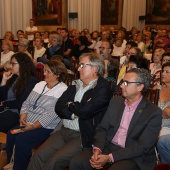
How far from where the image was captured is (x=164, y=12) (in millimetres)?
19062

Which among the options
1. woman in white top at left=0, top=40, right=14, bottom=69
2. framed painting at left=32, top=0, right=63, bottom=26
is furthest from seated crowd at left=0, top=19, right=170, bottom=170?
framed painting at left=32, top=0, right=63, bottom=26

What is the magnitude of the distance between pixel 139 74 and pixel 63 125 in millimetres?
1185

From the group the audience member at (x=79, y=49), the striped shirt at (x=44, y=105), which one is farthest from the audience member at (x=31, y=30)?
the striped shirt at (x=44, y=105)

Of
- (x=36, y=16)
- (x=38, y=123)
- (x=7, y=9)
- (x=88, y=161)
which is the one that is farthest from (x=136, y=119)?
(x=36, y=16)

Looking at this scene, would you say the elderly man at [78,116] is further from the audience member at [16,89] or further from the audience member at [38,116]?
the audience member at [16,89]

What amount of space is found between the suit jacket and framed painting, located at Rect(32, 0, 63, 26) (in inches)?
468

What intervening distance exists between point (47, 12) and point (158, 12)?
7.86 meters

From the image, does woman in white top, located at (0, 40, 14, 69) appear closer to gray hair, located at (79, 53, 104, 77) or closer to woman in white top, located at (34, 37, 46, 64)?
woman in white top, located at (34, 37, 46, 64)

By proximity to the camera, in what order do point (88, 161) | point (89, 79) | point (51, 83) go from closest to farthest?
1. point (88, 161)
2. point (89, 79)
3. point (51, 83)

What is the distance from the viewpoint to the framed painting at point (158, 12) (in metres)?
18.9

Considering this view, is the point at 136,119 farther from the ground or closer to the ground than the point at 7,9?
closer to the ground

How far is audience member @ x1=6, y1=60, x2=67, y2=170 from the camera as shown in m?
3.69

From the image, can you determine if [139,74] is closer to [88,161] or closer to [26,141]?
[88,161]

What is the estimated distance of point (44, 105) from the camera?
3986mm
